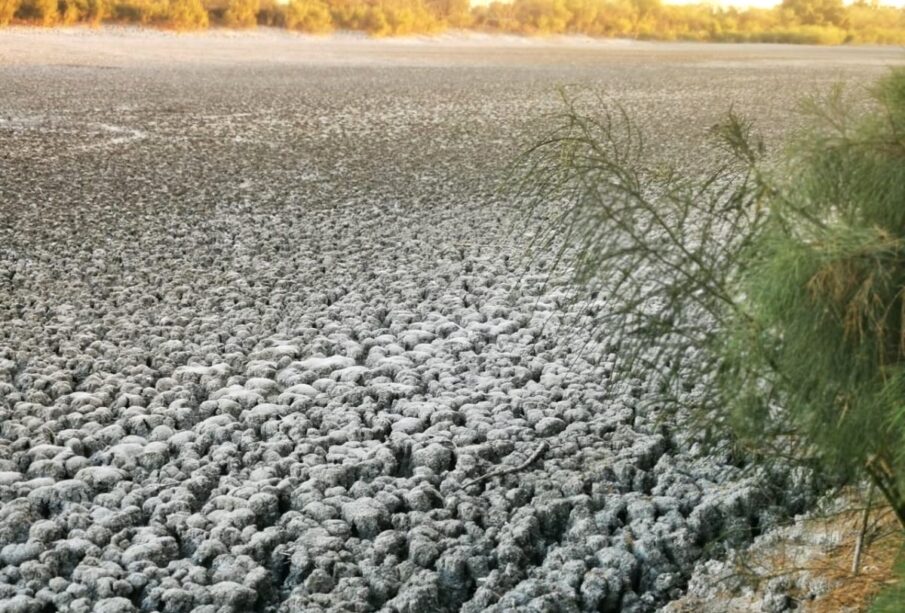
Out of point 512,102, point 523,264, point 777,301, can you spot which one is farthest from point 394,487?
point 512,102

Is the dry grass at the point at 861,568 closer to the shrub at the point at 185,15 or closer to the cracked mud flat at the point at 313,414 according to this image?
the cracked mud flat at the point at 313,414

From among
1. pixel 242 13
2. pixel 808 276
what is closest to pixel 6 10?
pixel 242 13

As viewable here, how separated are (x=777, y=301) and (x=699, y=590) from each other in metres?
1.17

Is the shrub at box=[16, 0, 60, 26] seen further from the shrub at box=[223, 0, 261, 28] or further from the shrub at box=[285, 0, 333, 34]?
the shrub at box=[285, 0, 333, 34]

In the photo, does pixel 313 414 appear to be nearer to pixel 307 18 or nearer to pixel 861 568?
pixel 861 568

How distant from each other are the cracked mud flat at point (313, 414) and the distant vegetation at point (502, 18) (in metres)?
14.6

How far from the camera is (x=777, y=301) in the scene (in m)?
1.70

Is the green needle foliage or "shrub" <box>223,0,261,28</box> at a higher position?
"shrub" <box>223,0,261,28</box>

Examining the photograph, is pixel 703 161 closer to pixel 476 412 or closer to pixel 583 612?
pixel 476 412

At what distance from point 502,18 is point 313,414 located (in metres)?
27.1

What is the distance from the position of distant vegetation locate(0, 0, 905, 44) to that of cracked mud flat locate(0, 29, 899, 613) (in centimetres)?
1462

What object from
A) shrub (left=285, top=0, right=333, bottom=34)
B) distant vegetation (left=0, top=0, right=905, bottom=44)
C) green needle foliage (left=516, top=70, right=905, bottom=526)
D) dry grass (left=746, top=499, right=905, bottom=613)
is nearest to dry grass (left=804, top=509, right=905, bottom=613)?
dry grass (left=746, top=499, right=905, bottom=613)

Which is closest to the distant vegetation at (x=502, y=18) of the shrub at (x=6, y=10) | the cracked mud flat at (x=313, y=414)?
the shrub at (x=6, y=10)

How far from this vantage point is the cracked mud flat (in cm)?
267
